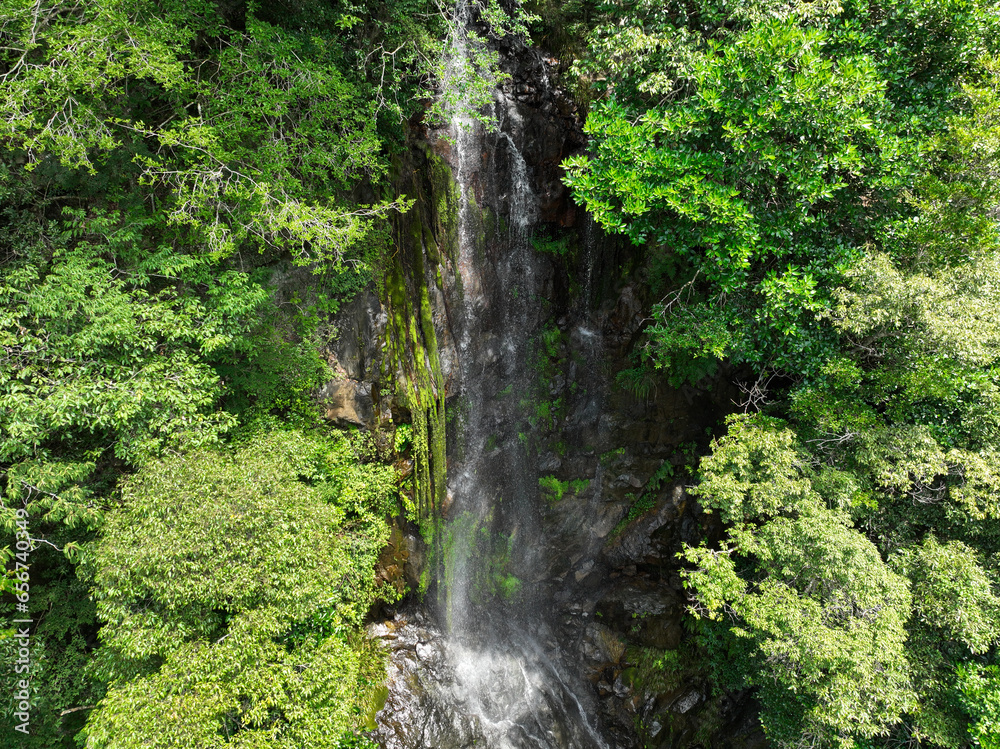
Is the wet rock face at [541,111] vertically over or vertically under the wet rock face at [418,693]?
over

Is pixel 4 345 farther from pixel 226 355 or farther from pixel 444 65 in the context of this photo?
pixel 444 65

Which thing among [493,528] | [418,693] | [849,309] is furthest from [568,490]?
[849,309]

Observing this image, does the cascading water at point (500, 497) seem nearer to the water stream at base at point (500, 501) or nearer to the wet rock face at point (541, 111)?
the water stream at base at point (500, 501)

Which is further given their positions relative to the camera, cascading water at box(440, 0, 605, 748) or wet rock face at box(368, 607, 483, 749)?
cascading water at box(440, 0, 605, 748)

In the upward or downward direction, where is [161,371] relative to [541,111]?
downward

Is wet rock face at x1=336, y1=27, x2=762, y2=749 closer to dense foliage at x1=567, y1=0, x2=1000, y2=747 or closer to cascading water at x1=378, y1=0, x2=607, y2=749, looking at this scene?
cascading water at x1=378, y1=0, x2=607, y2=749

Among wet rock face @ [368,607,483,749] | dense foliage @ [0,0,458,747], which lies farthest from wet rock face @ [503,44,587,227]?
wet rock face @ [368,607,483,749]

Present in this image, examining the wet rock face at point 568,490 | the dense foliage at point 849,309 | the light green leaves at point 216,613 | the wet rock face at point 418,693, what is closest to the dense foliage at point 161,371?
the light green leaves at point 216,613

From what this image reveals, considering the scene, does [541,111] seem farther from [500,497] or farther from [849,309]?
[500,497]
